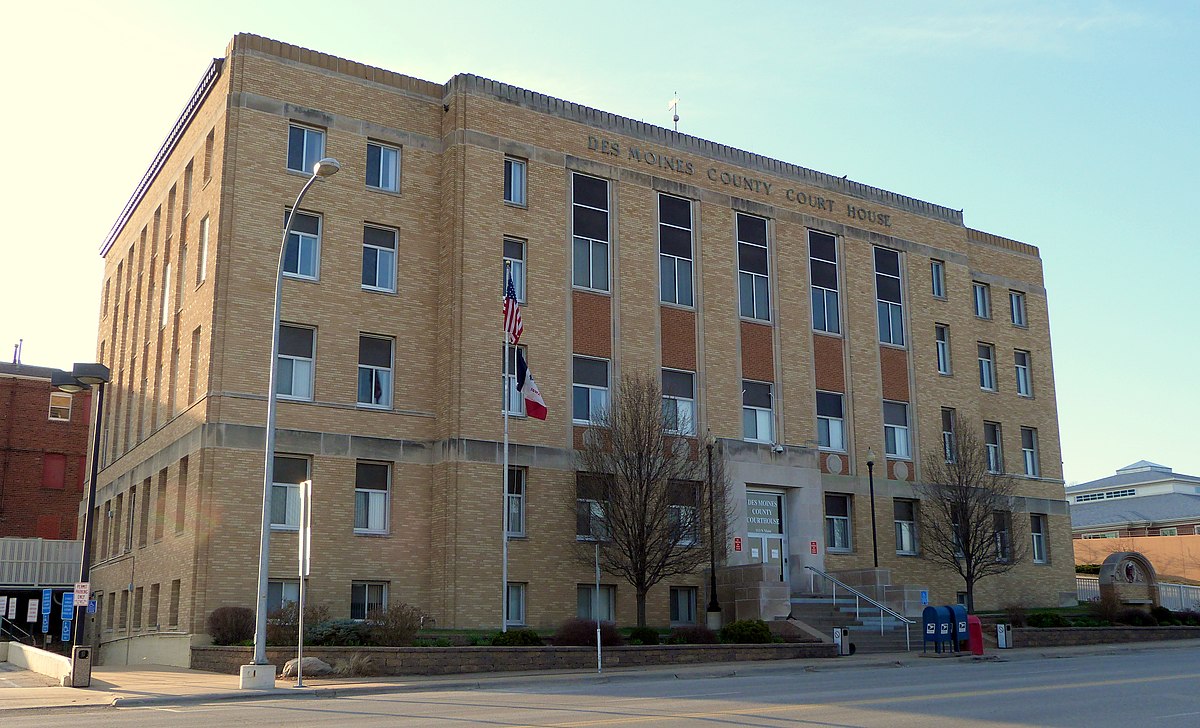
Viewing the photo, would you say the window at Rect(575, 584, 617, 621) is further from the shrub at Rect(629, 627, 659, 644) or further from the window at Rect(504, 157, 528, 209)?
the window at Rect(504, 157, 528, 209)

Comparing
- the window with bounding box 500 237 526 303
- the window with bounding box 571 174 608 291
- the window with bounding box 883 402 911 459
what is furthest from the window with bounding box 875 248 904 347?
the window with bounding box 500 237 526 303

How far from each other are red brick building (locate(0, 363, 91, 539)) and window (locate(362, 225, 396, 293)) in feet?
91.1

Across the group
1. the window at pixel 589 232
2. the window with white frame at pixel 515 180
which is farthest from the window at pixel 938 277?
the window with white frame at pixel 515 180

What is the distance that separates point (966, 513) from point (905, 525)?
2.76 meters

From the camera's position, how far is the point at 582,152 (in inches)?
1464

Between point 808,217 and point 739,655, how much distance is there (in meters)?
18.9

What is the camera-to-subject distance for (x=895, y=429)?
142 ft

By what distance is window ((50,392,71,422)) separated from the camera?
189 feet

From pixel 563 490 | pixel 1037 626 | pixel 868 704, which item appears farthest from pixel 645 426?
pixel 868 704

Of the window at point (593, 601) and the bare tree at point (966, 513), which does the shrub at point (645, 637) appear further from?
the bare tree at point (966, 513)

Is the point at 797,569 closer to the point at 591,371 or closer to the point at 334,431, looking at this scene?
the point at 591,371

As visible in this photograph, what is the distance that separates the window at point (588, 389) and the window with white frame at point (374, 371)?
564 cm

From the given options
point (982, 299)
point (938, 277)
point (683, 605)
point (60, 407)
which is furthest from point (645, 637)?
point (60, 407)

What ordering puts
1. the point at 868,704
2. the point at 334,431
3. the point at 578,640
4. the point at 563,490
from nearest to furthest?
the point at 868,704 → the point at 578,640 → the point at 334,431 → the point at 563,490
